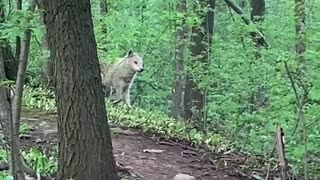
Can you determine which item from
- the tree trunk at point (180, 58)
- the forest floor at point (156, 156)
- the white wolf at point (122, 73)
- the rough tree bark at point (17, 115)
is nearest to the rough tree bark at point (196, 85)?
the tree trunk at point (180, 58)

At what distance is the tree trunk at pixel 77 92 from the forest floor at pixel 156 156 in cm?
129

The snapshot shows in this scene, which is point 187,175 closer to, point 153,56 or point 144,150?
point 144,150

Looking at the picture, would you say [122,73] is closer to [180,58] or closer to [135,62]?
[135,62]

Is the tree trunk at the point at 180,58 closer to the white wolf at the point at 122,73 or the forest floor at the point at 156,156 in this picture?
the white wolf at the point at 122,73

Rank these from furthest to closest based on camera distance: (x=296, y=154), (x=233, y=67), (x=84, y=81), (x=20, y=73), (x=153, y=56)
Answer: (x=153, y=56) → (x=233, y=67) → (x=296, y=154) → (x=84, y=81) → (x=20, y=73)

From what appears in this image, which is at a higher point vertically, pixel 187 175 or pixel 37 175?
pixel 37 175

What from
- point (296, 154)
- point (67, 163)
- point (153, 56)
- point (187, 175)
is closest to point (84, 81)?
point (67, 163)

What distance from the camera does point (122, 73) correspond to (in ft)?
39.4

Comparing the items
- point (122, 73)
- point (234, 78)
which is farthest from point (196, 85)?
point (234, 78)

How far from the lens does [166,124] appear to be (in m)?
8.66

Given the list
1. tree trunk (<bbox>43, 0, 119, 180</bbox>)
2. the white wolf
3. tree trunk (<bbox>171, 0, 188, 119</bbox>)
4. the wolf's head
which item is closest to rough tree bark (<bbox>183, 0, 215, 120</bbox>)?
tree trunk (<bbox>171, 0, 188, 119</bbox>)

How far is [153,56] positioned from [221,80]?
2.41 m

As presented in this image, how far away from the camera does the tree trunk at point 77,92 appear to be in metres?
4.66

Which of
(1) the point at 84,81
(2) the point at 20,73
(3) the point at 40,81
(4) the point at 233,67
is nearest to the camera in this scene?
(2) the point at 20,73
